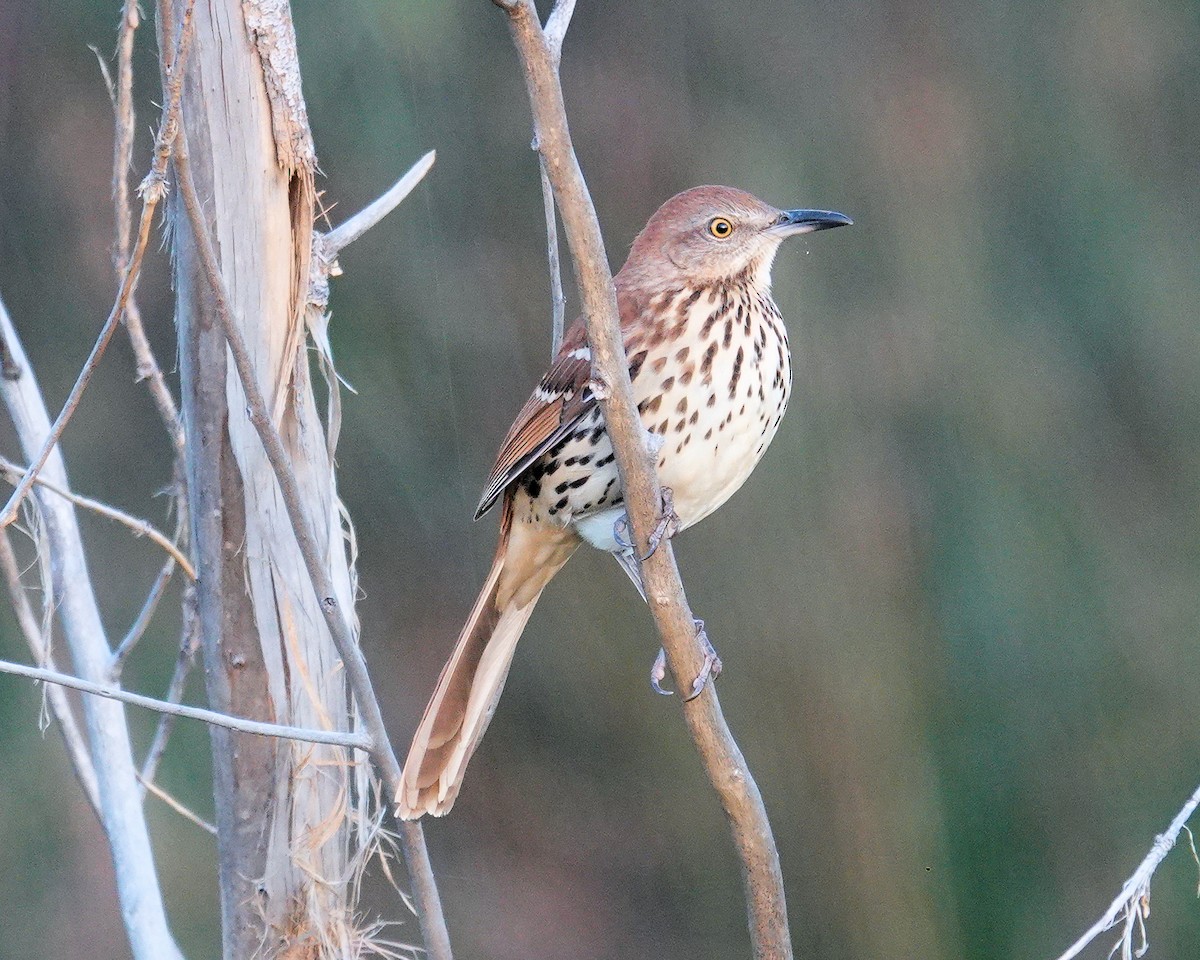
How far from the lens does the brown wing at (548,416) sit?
2486mm

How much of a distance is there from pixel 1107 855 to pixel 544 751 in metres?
2.14

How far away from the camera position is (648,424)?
237 centimetres

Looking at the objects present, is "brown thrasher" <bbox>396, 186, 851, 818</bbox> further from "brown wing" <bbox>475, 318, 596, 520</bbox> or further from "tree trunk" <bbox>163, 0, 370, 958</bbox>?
"tree trunk" <bbox>163, 0, 370, 958</bbox>

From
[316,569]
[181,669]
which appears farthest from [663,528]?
[181,669]

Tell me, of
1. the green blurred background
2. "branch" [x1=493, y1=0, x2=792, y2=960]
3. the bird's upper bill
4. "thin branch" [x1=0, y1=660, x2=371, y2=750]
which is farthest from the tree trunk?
the green blurred background

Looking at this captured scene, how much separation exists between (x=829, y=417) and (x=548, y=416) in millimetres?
2742

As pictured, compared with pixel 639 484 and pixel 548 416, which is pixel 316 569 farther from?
pixel 548 416

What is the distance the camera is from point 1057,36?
5074mm

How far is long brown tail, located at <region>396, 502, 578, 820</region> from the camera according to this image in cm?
234

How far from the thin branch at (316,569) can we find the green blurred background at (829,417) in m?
3.10

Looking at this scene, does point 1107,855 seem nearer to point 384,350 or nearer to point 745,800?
point 384,350

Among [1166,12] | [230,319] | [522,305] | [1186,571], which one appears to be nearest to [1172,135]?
[1166,12]

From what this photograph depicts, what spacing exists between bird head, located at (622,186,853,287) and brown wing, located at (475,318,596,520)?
0.66 ft

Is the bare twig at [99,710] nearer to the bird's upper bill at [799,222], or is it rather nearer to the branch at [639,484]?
the branch at [639,484]
